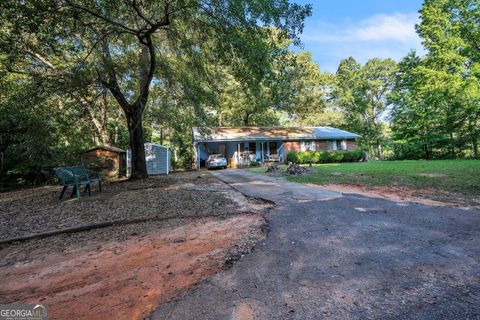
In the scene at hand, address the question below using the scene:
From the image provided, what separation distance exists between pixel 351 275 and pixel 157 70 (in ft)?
39.4

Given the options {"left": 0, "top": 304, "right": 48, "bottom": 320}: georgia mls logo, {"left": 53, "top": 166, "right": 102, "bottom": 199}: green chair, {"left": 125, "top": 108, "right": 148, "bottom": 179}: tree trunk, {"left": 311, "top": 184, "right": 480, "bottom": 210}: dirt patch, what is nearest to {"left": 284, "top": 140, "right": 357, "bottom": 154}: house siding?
{"left": 125, "top": 108, "right": 148, "bottom": 179}: tree trunk

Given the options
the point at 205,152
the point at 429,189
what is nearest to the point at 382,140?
the point at 205,152

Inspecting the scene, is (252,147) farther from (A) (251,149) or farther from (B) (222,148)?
(B) (222,148)

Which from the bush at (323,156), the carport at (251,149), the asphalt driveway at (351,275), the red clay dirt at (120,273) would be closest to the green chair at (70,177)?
the red clay dirt at (120,273)

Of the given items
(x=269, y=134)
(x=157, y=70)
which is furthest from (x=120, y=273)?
(x=269, y=134)

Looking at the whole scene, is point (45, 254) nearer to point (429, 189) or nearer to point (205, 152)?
point (429, 189)

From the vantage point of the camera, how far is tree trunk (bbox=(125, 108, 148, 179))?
11742mm

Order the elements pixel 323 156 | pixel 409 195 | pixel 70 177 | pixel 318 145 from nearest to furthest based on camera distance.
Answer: pixel 409 195 < pixel 70 177 < pixel 323 156 < pixel 318 145

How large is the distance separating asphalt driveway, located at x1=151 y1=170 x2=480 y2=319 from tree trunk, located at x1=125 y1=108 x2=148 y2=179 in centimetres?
948

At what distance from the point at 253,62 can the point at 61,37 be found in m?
5.88

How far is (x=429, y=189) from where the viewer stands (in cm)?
754

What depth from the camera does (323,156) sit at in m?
23.6

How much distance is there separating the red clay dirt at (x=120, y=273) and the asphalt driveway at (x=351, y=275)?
299 millimetres

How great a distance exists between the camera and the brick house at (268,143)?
2359cm
